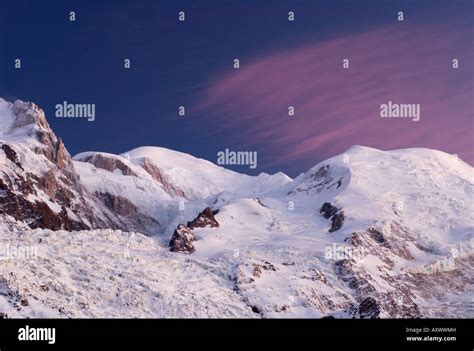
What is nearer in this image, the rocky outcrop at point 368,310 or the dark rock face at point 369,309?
the rocky outcrop at point 368,310

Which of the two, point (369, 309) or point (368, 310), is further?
point (368, 310)

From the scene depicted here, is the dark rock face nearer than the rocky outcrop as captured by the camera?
No

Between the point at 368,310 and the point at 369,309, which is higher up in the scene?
the point at 369,309
